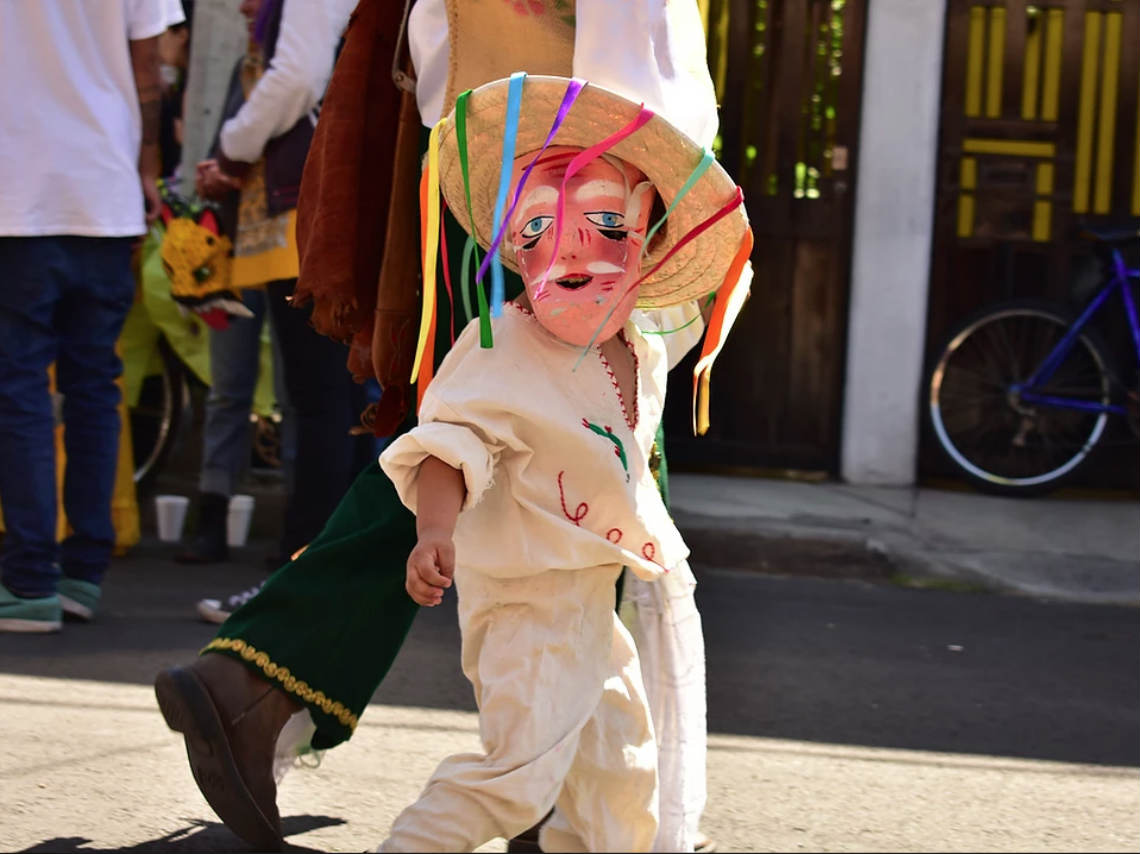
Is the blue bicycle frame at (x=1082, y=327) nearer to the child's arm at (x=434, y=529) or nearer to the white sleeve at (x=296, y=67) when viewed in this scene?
the white sleeve at (x=296, y=67)

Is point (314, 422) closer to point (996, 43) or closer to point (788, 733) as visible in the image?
point (788, 733)

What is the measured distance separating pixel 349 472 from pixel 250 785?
2041 mm

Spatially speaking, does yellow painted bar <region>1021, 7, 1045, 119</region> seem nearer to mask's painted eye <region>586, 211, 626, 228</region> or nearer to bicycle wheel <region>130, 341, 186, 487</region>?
bicycle wheel <region>130, 341, 186, 487</region>

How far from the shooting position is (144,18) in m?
4.80

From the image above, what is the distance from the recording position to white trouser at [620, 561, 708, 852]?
2717 mm

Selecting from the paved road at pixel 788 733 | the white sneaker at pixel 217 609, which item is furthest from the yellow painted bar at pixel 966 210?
the white sneaker at pixel 217 609

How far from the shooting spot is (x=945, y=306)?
25.0 feet

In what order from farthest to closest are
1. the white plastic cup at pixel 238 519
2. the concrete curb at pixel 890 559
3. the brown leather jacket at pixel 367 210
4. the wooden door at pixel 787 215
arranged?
the wooden door at pixel 787 215 → the white plastic cup at pixel 238 519 → the concrete curb at pixel 890 559 → the brown leather jacket at pixel 367 210

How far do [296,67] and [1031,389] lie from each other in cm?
371

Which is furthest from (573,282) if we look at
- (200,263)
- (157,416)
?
(157,416)

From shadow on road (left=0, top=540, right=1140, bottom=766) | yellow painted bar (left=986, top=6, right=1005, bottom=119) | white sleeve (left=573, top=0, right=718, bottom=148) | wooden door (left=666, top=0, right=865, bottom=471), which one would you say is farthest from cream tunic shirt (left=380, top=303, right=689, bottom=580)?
yellow painted bar (left=986, top=6, right=1005, bottom=119)

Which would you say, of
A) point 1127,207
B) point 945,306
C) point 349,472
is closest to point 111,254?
point 349,472

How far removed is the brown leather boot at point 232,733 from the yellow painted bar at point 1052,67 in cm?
554

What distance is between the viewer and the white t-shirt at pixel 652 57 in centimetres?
274
